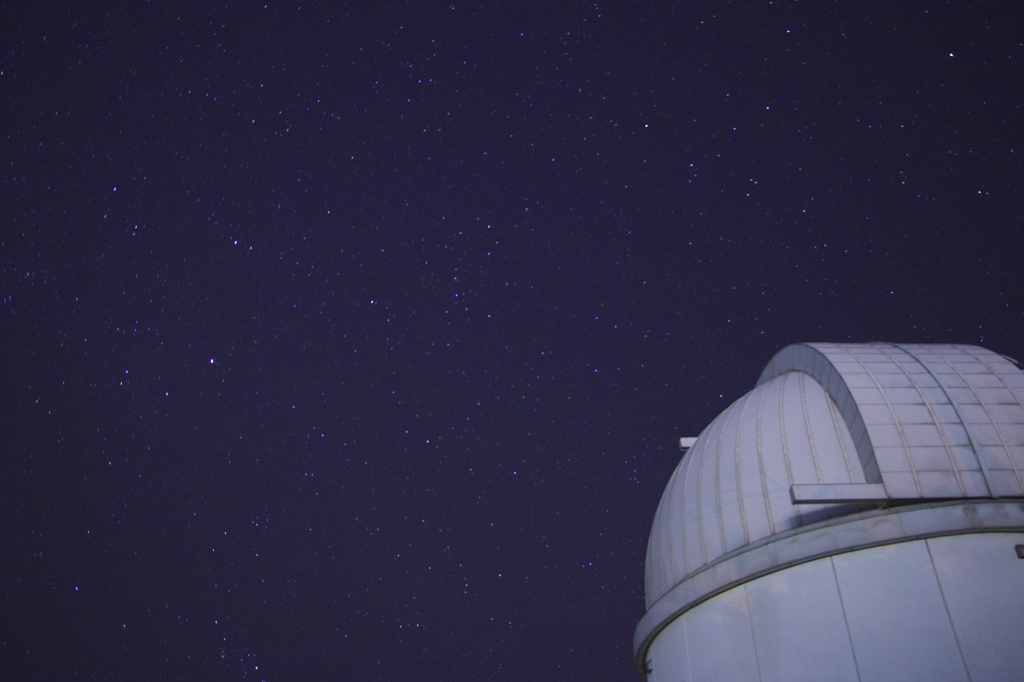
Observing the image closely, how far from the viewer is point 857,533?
23.2 feet

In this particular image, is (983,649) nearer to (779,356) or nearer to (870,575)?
(870,575)

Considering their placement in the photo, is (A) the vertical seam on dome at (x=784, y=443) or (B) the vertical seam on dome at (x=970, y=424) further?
(A) the vertical seam on dome at (x=784, y=443)

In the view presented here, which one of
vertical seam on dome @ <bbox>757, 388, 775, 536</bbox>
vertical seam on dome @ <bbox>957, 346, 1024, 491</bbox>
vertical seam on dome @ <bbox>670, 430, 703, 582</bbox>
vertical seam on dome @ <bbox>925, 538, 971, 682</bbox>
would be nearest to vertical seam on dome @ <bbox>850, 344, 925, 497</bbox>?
vertical seam on dome @ <bbox>925, 538, 971, 682</bbox>

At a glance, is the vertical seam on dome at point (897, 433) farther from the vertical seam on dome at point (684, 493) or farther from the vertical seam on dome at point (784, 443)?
the vertical seam on dome at point (684, 493)

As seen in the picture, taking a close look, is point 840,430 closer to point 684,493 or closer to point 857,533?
point 857,533

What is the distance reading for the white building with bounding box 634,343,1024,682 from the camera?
663cm

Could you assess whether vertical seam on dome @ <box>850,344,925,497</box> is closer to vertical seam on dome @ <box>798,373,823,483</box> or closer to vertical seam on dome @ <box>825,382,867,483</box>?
vertical seam on dome @ <box>825,382,867,483</box>

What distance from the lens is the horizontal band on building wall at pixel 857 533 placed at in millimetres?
6859

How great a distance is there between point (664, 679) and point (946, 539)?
355cm

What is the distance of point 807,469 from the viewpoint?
8.03 metres

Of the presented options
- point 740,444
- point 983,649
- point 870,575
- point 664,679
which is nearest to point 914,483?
point 870,575

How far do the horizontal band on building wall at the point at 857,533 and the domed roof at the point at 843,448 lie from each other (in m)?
0.10

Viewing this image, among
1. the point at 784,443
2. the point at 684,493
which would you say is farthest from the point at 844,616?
the point at 684,493

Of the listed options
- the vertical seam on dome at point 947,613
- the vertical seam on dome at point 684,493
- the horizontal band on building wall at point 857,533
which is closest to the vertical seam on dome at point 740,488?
the horizontal band on building wall at point 857,533
